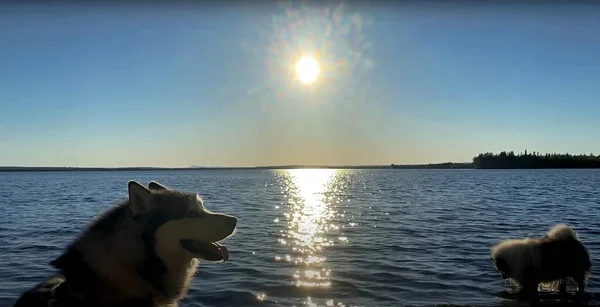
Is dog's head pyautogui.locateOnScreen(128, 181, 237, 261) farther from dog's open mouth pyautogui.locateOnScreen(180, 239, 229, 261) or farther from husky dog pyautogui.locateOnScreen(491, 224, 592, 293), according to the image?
husky dog pyautogui.locateOnScreen(491, 224, 592, 293)

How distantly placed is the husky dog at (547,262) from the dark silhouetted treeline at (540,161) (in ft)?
501

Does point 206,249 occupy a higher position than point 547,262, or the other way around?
point 206,249

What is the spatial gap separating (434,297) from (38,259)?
10436 mm

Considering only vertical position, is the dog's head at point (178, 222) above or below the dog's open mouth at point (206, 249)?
above

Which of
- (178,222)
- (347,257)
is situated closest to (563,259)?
(347,257)

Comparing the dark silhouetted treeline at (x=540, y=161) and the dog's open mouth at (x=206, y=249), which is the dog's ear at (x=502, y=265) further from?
the dark silhouetted treeline at (x=540, y=161)

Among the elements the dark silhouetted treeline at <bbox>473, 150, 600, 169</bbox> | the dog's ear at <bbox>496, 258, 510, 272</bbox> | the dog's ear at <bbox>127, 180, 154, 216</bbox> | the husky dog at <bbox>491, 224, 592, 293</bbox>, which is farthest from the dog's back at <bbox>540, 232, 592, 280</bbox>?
the dark silhouetted treeline at <bbox>473, 150, 600, 169</bbox>

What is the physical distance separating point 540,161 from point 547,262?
154 meters

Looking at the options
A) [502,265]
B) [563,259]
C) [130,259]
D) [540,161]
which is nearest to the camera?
[130,259]

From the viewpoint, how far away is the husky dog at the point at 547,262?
900cm

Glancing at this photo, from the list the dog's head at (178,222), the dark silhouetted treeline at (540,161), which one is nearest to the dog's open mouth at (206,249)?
the dog's head at (178,222)

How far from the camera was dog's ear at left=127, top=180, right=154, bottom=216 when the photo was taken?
4.10m

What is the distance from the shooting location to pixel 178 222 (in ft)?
15.0

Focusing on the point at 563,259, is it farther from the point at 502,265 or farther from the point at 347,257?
the point at 347,257
